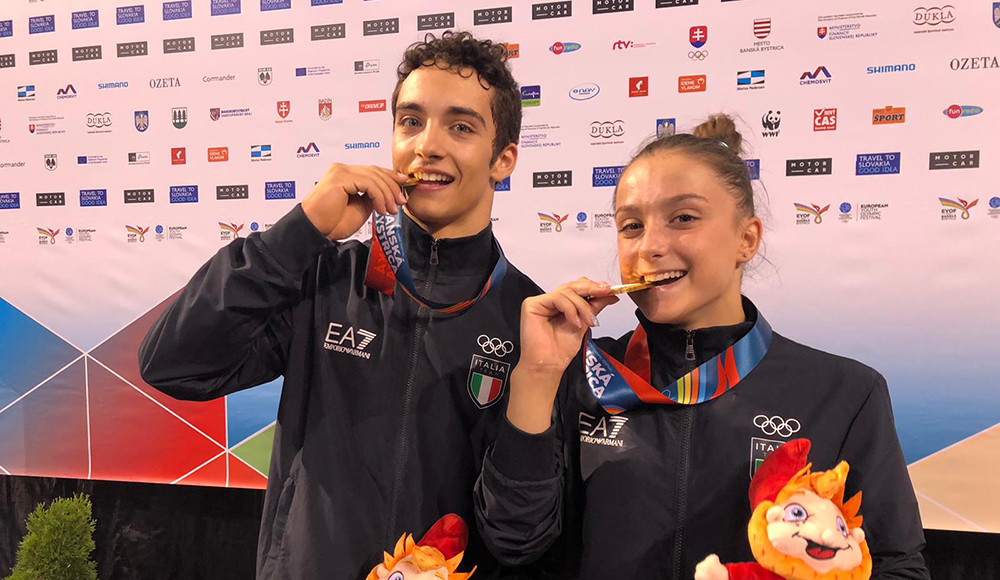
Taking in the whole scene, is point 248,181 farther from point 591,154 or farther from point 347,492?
point 347,492

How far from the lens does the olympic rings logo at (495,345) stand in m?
1.40

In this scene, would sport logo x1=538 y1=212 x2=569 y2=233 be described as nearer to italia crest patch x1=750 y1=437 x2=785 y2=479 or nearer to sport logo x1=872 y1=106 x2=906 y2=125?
sport logo x1=872 y1=106 x2=906 y2=125

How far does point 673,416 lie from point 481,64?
2.61ft

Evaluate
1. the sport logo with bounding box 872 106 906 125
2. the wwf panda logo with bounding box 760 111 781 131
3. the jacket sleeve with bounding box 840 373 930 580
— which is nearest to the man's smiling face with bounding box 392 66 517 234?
the jacket sleeve with bounding box 840 373 930 580

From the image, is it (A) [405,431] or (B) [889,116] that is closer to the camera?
(A) [405,431]

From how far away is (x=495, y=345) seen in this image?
1.41 metres

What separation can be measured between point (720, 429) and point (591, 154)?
1.77 m

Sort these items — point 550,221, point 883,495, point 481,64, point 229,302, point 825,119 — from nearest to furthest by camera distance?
point 883,495, point 229,302, point 481,64, point 825,119, point 550,221

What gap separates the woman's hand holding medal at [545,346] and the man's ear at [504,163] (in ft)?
1.26

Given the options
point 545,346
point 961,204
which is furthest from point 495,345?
point 961,204

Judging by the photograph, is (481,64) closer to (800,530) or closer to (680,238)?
(680,238)

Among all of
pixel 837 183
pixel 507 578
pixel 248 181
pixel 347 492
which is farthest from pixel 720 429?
pixel 248 181

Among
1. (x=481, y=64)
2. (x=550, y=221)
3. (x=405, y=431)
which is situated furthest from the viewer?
(x=550, y=221)

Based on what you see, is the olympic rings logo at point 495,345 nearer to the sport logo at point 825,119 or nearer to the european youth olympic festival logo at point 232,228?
the sport logo at point 825,119
